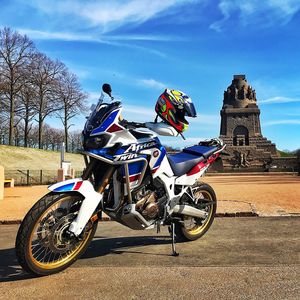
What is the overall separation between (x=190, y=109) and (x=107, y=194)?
1.41 metres

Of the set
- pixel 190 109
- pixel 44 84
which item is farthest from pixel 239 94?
pixel 190 109

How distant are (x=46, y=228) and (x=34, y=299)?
74 cm

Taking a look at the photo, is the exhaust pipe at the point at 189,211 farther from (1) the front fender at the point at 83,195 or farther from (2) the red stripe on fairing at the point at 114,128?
(2) the red stripe on fairing at the point at 114,128

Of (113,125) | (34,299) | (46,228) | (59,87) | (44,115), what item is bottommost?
(34,299)

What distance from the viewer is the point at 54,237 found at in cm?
395

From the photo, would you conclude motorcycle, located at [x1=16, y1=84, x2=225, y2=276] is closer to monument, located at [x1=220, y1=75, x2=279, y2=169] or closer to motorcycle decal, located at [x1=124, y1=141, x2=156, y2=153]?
motorcycle decal, located at [x1=124, y1=141, x2=156, y2=153]

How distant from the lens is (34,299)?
3377 mm

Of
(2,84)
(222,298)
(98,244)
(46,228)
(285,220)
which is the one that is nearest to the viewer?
(222,298)

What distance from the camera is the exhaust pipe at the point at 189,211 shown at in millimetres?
5082

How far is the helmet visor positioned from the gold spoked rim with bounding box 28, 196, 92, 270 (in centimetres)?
166

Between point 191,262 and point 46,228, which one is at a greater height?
point 46,228

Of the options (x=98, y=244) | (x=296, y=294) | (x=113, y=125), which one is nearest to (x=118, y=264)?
(x=98, y=244)

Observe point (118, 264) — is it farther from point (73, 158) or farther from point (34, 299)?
point (73, 158)

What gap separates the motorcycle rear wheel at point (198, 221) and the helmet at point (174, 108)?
121 cm
